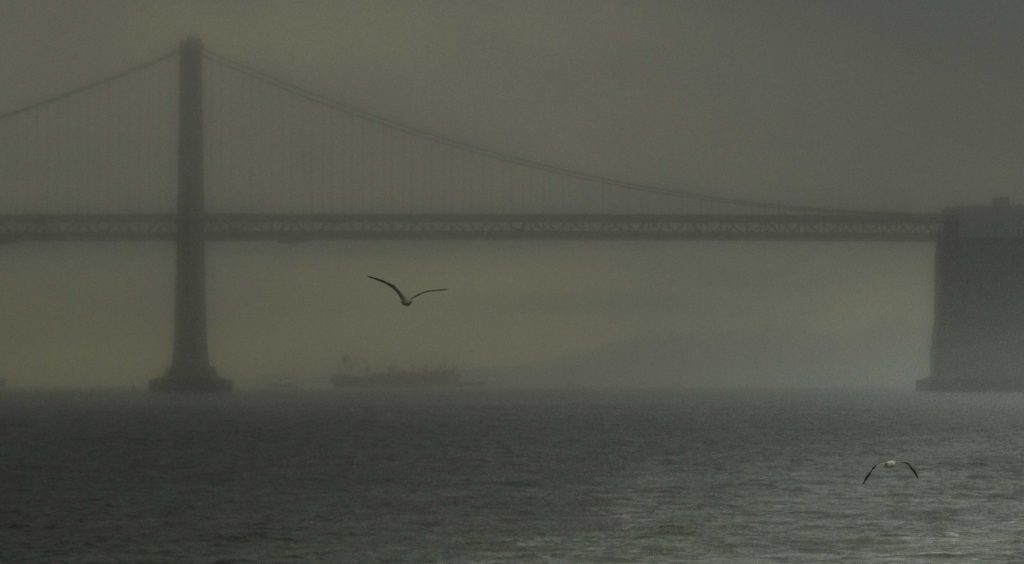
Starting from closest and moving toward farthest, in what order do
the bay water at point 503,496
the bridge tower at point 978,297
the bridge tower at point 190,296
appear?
the bay water at point 503,496
the bridge tower at point 190,296
the bridge tower at point 978,297

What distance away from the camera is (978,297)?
423 feet

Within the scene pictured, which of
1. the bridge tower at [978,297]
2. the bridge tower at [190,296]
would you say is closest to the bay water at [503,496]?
the bridge tower at [190,296]

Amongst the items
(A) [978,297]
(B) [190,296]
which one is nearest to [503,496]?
(B) [190,296]

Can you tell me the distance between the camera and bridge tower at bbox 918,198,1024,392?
12731 cm

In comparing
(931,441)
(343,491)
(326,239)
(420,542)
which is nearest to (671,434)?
(931,441)

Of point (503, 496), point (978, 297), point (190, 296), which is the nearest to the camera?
point (503, 496)

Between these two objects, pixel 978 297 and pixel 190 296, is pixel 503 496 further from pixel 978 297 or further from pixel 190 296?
pixel 978 297

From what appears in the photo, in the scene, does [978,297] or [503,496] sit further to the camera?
[978,297]

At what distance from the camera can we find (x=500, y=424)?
9581 centimetres

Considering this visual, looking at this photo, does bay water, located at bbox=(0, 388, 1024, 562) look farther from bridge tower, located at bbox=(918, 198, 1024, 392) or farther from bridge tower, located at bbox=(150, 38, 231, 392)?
bridge tower, located at bbox=(918, 198, 1024, 392)

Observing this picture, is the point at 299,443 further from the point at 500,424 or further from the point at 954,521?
the point at 954,521

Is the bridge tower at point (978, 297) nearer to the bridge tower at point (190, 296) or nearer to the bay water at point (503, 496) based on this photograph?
the bay water at point (503, 496)

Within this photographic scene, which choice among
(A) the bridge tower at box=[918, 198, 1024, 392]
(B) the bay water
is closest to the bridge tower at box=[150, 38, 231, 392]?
(B) the bay water

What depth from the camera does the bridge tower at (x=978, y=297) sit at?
418ft
